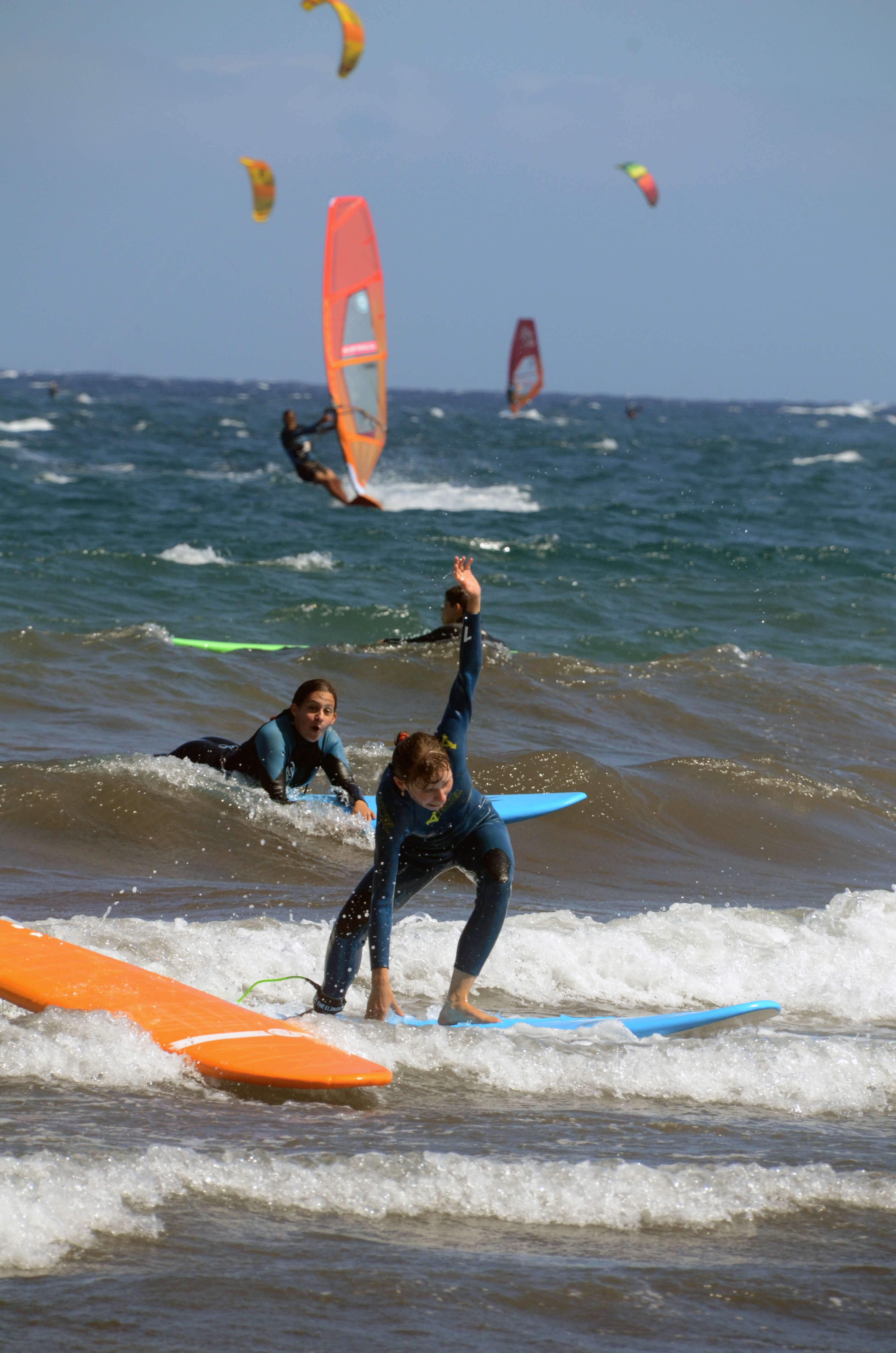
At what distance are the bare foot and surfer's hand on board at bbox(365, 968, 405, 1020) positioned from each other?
22cm

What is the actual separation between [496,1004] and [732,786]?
4.14m

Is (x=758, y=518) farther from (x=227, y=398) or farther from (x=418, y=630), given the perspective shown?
(x=227, y=398)

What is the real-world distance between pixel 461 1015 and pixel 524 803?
3.54 m

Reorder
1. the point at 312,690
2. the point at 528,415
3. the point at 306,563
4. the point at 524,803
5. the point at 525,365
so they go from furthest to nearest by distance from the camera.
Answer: the point at 528,415 < the point at 525,365 < the point at 306,563 < the point at 524,803 < the point at 312,690

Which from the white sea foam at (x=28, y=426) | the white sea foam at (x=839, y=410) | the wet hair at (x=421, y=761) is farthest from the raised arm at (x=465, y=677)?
the white sea foam at (x=839, y=410)

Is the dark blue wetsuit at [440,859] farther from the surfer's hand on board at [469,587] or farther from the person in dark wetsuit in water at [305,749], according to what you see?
the person in dark wetsuit in water at [305,749]

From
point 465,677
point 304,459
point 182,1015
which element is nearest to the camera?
point 182,1015

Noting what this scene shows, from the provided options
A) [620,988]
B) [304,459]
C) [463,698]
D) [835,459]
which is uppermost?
[835,459]

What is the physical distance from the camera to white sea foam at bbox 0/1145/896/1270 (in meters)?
2.80

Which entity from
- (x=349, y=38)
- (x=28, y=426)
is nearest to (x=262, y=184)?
(x=349, y=38)

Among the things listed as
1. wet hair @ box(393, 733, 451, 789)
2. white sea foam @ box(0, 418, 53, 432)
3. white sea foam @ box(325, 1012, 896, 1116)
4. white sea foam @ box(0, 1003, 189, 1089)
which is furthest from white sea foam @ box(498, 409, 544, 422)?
white sea foam @ box(0, 1003, 189, 1089)

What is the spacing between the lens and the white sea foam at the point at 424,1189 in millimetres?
2805

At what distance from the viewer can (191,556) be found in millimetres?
18797

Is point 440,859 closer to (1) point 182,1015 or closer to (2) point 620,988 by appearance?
(1) point 182,1015
